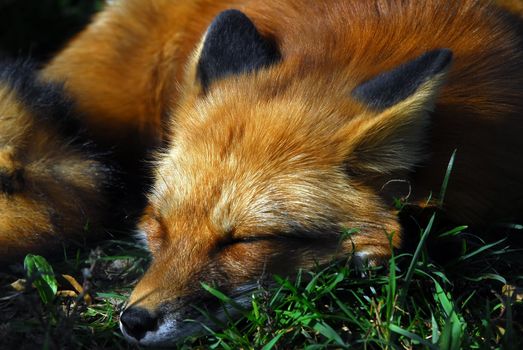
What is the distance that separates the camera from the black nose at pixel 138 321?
113 inches

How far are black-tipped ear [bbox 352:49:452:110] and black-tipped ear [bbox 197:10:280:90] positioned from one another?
1.87 ft

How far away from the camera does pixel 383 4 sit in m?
3.60

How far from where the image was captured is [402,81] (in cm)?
303

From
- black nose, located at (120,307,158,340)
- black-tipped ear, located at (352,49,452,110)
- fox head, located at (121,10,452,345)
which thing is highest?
black-tipped ear, located at (352,49,452,110)

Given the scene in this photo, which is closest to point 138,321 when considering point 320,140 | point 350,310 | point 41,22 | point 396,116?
point 350,310

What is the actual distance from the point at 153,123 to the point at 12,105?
3.74 feet

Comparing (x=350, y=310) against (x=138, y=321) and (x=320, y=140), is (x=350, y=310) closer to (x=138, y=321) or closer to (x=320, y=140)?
(x=320, y=140)

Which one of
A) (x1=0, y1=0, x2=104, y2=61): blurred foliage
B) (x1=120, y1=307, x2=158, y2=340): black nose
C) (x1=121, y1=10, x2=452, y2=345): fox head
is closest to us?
(x1=120, y1=307, x2=158, y2=340): black nose

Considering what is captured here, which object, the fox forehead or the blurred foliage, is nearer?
the fox forehead

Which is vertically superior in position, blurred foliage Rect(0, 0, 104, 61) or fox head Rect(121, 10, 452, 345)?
fox head Rect(121, 10, 452, 345)

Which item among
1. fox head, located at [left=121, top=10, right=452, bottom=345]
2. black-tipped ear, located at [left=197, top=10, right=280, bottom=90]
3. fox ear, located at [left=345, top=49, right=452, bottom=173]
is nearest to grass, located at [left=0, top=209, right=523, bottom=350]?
fox head, located at [left=121, top=10, right=452, bottom=345]

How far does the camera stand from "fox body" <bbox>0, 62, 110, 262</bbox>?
11.6 feet

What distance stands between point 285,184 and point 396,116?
0.54m

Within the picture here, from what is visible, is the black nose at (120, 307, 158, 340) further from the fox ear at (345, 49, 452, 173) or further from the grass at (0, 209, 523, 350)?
the fox ear at (345, 49, 452, 173)
